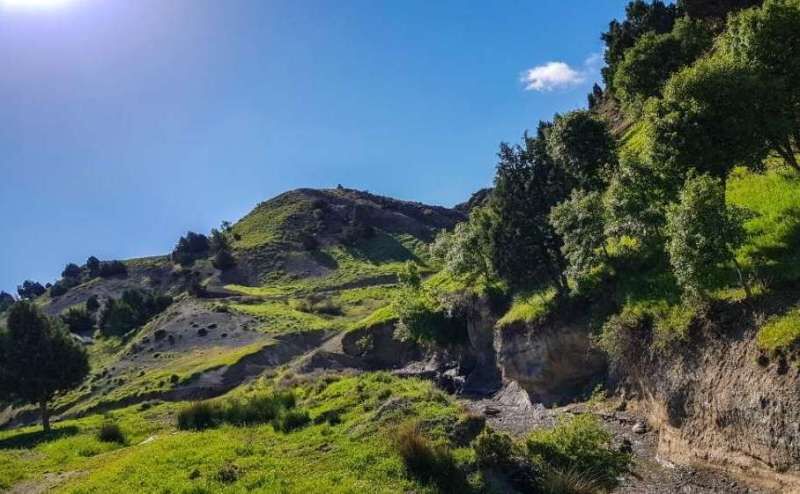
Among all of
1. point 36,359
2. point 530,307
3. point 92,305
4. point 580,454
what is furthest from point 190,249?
point 580,454

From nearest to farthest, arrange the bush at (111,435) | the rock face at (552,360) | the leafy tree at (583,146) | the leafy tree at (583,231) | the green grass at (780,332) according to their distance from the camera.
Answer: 1. the green grass at (780,332)
2. the bush at (111,435)
3. the leafy tree at (583,231)
4. the rock face at (552,360)
5. the leafy tree at (583,146)

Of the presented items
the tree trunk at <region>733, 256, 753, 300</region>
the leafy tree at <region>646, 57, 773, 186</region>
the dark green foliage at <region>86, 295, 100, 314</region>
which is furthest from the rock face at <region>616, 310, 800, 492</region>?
the dark green foliage at <region>86, 295, 100, 314</region>

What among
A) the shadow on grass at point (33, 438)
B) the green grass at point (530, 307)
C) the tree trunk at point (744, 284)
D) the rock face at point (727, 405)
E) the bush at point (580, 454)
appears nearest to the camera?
the rock face at point (727, 405)

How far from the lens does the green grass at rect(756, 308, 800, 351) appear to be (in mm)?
22578

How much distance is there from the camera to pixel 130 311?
132 metres

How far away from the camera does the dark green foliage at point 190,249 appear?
18475 centimetres

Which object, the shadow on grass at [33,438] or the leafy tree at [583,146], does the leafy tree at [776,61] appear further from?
the shadow on grass at [33,438]

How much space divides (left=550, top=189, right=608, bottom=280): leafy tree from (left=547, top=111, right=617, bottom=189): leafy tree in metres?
6.35

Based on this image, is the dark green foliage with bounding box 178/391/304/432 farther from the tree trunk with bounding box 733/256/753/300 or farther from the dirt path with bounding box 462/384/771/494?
the tree trunk with bounding box 733/256/753/300

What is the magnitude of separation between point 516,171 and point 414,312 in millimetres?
24843

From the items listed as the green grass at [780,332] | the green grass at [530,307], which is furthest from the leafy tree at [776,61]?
the green grass at [530,307]

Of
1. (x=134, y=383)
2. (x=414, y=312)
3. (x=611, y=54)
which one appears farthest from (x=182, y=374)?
(x=611, y=54)

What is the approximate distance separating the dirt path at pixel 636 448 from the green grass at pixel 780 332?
563 cm

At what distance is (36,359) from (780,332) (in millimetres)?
59133
